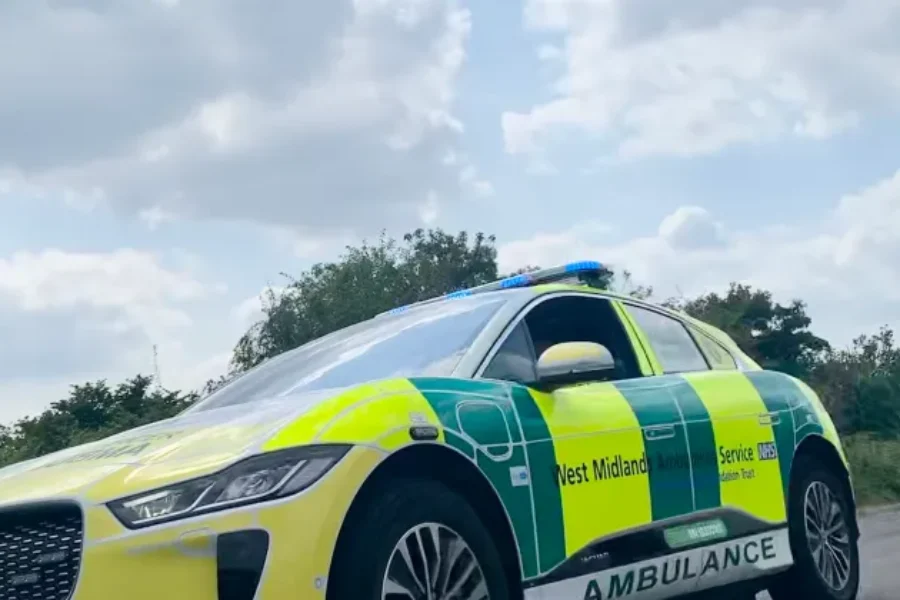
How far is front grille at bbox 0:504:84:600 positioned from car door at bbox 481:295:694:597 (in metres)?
1.63

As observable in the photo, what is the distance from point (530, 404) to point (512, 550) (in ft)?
1.94

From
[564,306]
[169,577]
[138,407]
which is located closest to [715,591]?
[564,306]

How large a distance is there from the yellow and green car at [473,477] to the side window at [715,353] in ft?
0.05

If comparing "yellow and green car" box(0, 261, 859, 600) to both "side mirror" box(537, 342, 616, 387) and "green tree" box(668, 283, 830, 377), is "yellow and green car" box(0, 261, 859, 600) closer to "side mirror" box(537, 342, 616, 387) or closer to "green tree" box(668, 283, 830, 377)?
"side mirror" box(537, 342, 616, 387)

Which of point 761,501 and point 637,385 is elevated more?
point 637,385

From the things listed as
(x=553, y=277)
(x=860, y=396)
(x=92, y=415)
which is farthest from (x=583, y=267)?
(x=860, y=396)

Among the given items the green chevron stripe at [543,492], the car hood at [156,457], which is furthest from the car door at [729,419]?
the car hood at [156,457]

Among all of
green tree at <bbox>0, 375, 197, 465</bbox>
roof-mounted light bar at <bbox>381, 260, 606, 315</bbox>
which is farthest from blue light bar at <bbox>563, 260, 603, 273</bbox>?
green tree at <bbox>0, 375, 197, 465</bbox>

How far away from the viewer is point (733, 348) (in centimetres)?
725

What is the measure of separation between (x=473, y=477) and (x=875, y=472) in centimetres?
1865

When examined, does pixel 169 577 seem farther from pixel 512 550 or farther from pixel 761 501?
pixel 761 501

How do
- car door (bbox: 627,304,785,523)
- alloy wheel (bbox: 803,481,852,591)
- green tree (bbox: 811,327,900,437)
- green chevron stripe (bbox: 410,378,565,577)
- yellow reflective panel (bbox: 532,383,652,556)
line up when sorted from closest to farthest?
green chevron stripe (bbox: 410,378,565,577) < yellow reflective panel (bbox: 532,383,652,556) < car door (bbox: 627,304,785,523) < alloy wheel (bbox: 803,481,852,591) < green tree (bbox: 811,327,900,437)

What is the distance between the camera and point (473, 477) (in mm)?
4633

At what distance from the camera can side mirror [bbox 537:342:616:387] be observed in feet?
16.7
